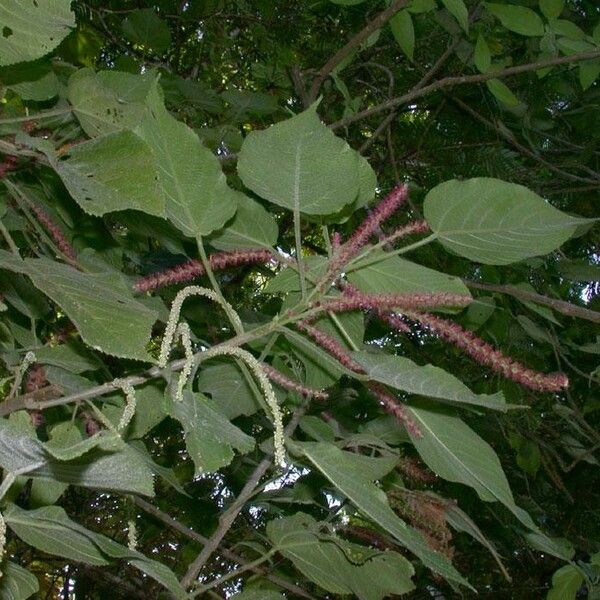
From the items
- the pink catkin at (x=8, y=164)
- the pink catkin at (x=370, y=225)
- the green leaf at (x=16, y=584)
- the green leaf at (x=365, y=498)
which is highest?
the pink catkin at (x=370, y=225)

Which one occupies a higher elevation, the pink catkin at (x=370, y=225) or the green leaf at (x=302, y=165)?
the green leaf at (x=302, y=165)

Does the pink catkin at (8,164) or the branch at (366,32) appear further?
the branch at (366,32)

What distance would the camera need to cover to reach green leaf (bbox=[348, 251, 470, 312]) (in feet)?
2.60

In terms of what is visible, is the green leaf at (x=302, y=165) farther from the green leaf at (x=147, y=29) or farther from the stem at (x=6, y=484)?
the green leaf at (x=147, y=29)

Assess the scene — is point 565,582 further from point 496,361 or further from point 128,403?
point 128,403

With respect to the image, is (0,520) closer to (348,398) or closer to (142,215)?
(142,215)

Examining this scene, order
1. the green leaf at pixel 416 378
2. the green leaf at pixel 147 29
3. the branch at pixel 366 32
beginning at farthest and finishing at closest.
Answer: the green leaf at pixel 147 29 → the branch at pixel 366 32 → the green leaf at pixel 416 378

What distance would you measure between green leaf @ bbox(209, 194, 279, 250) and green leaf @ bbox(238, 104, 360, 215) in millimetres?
95

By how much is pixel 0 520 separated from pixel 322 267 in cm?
42

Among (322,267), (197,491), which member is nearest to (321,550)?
(322,267)

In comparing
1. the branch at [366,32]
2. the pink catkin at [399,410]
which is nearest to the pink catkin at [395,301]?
the pink catkin at [399,410]

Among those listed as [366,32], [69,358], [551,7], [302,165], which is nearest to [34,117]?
[69,358]

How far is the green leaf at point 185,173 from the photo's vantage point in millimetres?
648

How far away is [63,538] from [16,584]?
0.14 m
